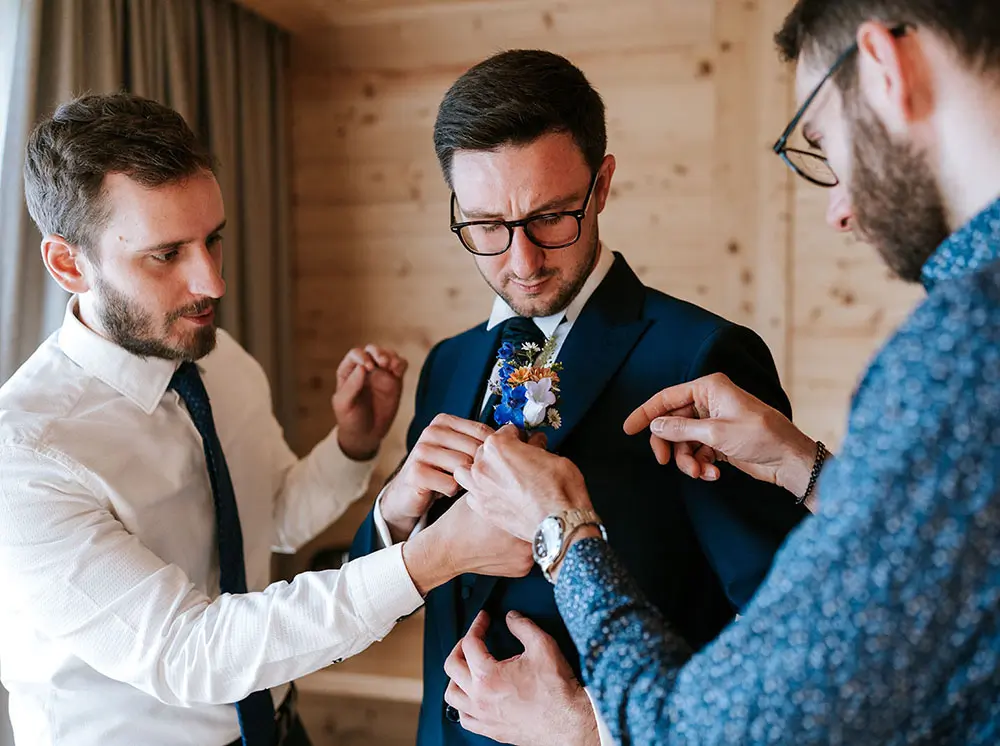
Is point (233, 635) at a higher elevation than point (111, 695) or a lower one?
higher

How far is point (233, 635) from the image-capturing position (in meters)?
1.27

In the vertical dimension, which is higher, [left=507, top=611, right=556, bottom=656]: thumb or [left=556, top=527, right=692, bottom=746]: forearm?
[left=556, top=527, right=692, bottom=746]: forearm

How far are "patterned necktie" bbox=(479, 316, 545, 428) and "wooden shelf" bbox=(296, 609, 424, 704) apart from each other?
134 cm

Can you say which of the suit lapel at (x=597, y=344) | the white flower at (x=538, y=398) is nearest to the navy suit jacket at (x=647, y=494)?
the suit lapel at (x=597, y=344)

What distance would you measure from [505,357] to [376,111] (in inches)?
79.3

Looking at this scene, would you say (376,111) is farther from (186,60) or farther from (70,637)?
(70,637)

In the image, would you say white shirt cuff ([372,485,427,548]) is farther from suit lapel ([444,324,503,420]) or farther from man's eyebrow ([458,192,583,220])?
man's eyebrow ([458,192,583,220])

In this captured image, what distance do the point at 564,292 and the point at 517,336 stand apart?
0.36ft

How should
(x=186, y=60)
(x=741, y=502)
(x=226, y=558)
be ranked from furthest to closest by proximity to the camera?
(x=186, y=60)
(x=226, y=558)
(x=741, y=502)

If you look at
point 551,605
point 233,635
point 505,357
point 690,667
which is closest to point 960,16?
point 690,667

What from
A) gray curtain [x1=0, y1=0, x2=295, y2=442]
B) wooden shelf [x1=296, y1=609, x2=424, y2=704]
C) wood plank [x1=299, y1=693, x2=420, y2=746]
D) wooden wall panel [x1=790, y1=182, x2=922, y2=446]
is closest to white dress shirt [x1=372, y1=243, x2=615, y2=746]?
gray curtain [x1=0, y1=0, x2=295, y2=442]

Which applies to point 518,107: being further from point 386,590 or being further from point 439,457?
point 386,590

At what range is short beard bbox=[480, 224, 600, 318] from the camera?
1.36m

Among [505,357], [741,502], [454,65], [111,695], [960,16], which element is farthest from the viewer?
[454,65]
